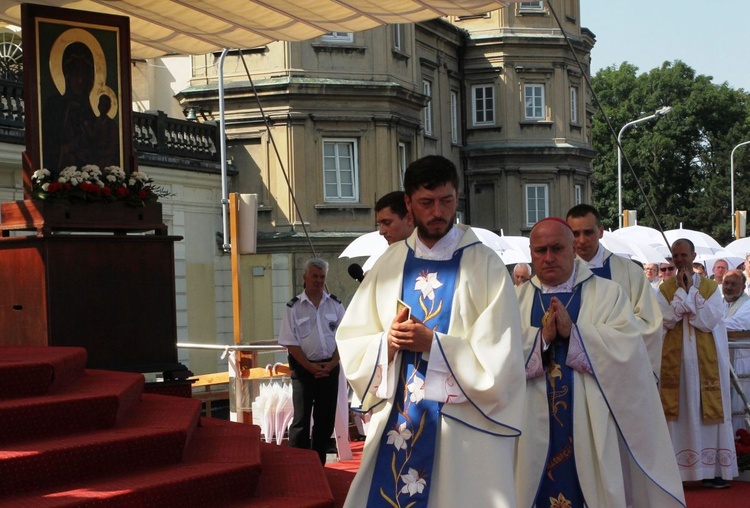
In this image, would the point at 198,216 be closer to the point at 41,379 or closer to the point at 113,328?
the point at 113,328

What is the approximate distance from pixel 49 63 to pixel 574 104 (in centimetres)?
4034

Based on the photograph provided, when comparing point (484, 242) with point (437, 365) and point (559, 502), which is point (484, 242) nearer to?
point (559, 502)

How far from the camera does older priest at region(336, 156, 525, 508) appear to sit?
5.61 metres

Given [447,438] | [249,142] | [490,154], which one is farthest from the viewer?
[490,154]

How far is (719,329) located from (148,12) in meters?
5.71

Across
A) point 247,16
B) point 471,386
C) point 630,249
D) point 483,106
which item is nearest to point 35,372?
point 471,386

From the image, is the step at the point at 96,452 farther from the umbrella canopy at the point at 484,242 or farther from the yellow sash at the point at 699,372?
the umbrella canopy at the point at 484,242

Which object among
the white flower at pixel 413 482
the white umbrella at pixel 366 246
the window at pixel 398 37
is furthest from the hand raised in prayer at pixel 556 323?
the window at pixel 398 37

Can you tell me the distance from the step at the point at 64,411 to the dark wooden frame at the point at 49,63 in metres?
2.57

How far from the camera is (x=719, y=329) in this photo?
36.8ft

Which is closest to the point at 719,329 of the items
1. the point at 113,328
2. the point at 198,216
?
the point at 113,328

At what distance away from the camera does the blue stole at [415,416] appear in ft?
18.7

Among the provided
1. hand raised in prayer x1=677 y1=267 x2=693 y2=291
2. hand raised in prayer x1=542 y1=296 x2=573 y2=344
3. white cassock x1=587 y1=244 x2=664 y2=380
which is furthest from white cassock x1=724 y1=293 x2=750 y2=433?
hand raised in prayer x1=542 y1=296 x2=573 y2=344

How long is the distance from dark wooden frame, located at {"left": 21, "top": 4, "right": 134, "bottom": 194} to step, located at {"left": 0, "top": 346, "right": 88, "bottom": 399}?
2081 mm
